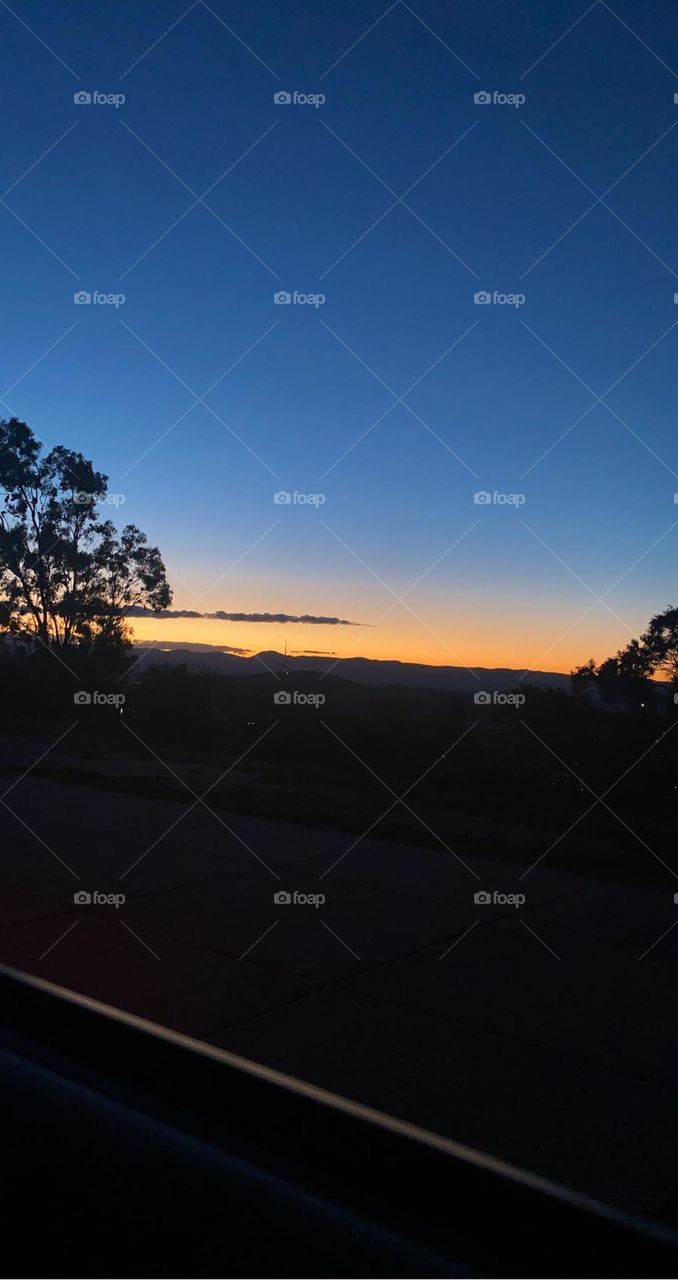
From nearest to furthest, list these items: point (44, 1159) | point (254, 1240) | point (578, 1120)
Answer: point (254, 1240)
point (44, 1159)
point (578, 1120)

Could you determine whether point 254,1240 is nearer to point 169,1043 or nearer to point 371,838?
point 169,1043

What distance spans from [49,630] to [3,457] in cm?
358

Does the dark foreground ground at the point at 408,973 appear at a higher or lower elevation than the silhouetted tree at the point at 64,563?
lower

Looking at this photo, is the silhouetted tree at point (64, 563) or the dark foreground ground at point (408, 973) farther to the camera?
the silhouetted tree at point (64, 563)

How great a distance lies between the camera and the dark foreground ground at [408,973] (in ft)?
11.8

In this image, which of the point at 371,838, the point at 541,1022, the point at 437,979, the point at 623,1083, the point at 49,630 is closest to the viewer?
the point at 623,1083

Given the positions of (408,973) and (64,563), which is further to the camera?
(64,563)

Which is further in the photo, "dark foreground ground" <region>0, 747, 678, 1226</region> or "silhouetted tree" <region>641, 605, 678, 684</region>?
"silhouetted tree" <region>641, 605, 678, 684</region>

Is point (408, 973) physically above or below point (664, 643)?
below

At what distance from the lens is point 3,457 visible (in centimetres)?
1861

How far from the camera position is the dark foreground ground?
3586mm

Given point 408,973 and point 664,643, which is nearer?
point 408,973

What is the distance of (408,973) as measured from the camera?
523 cm

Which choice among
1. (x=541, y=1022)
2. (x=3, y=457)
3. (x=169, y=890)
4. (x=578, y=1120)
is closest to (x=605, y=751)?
(x=169, y=890)
